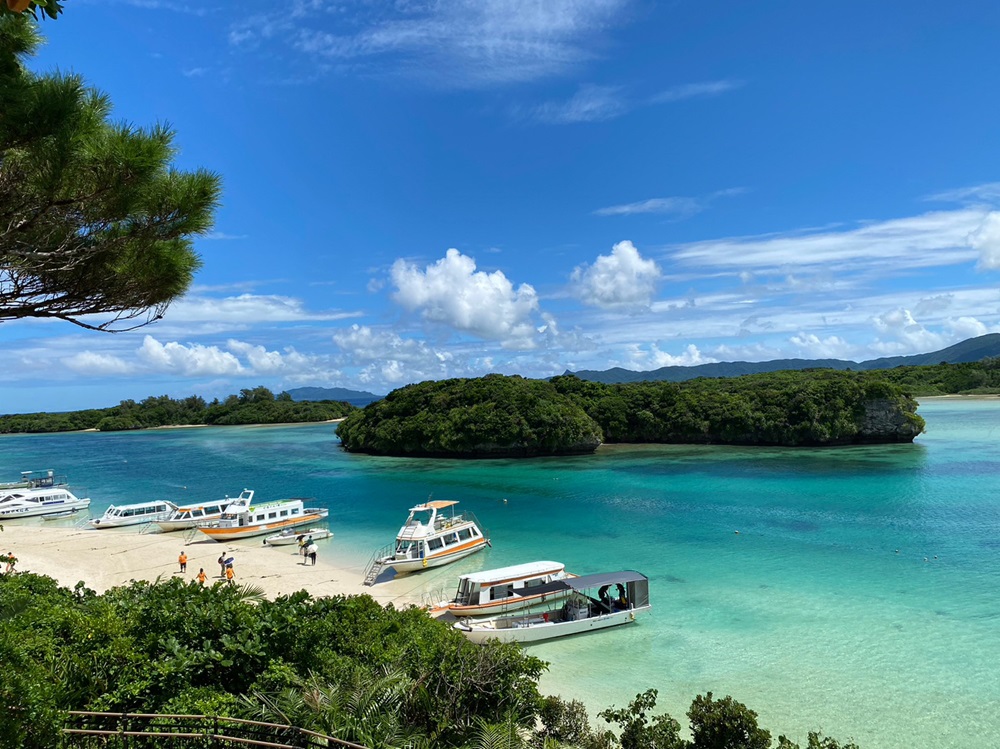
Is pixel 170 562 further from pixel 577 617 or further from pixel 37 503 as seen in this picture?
pixel 37 503

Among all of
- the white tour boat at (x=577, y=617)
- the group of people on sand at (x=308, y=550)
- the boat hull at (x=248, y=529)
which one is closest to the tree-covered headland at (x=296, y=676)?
the white tour boat at (x=577, y=617)

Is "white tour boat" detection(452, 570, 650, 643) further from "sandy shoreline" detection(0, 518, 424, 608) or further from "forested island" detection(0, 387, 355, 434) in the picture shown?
"forested island" detection(0, 387, 355, 434)

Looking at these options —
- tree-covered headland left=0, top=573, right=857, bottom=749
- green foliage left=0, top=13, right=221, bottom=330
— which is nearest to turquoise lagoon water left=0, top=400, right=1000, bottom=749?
tree-covered headland left=0, top=573, right=857, bottom=749

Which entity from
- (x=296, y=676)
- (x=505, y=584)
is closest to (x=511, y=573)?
(x=505, y=584)

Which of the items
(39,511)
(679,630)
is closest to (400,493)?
(39,511)

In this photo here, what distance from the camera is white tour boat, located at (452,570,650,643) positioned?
54.7 feet

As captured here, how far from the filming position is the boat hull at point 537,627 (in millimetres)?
16552

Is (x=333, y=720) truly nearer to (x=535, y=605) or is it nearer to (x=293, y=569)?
(x=535, y=605)

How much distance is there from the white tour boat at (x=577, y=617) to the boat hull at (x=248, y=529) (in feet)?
61.6

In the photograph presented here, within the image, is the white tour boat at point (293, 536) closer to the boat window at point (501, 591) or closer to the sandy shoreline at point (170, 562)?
the sandy shoreline at point (170, 562)

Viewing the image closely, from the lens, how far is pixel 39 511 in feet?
130

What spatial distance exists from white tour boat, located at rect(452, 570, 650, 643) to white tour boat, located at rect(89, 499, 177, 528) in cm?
2702

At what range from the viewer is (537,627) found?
54.7ft

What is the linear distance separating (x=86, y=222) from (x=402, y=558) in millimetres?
18064
